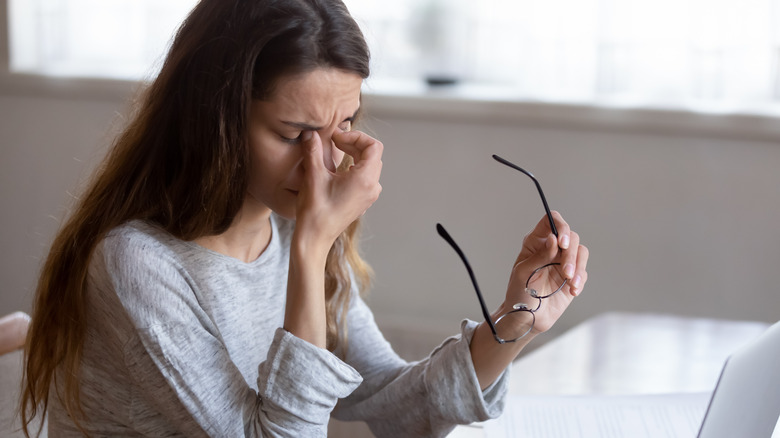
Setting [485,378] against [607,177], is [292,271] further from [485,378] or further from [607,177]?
[607,177]

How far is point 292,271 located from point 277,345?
0.08 metres

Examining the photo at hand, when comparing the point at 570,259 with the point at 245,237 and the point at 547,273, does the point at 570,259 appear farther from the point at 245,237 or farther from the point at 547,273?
the point at 245,237

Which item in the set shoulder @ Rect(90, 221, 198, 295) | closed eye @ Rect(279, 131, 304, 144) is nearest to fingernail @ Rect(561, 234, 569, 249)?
closed eye @ Rect(279, 131, 304, 144)

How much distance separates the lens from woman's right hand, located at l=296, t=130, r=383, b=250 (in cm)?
95

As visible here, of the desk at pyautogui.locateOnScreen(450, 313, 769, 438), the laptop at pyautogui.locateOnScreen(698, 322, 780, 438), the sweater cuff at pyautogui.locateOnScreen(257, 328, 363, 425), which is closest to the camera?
Result: the laptop at pyautogui.locateOnScreen(698, 322, 780, 438)

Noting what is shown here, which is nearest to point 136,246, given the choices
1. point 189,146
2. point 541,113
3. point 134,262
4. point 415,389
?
point 134,262

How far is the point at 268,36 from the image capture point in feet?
3.12

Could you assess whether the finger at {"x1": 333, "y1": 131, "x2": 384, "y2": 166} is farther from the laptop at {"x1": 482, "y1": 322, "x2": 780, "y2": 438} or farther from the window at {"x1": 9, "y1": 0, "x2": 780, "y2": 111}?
the window at {"x1": 9, "y1": 0, "x2": 780, "y2": 111}

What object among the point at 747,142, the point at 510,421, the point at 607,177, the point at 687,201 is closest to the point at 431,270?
→ the point at 607,177

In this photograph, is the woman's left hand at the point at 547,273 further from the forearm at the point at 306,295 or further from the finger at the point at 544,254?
the forearm at the point at 306,295

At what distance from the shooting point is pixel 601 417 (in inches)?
42.1

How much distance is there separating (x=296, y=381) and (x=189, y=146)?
0.96 ft

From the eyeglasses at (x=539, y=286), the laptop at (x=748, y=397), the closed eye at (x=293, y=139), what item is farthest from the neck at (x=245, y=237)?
the laptop at (x=748, y=397)

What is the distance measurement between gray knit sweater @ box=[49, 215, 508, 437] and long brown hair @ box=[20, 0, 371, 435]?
0.09ft
